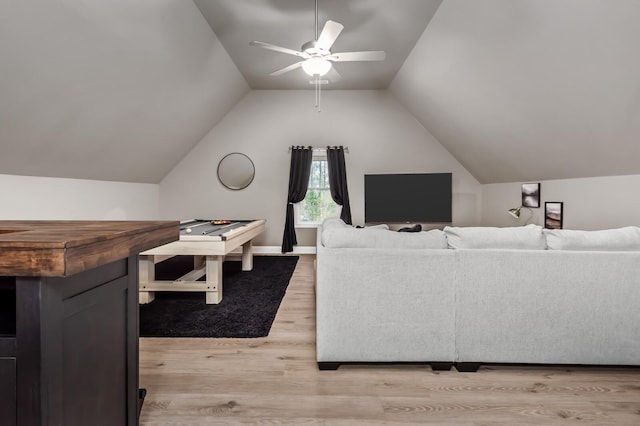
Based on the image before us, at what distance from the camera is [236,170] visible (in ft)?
18.9

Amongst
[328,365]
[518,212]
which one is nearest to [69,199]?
[328,365]

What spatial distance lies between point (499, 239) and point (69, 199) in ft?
14.3

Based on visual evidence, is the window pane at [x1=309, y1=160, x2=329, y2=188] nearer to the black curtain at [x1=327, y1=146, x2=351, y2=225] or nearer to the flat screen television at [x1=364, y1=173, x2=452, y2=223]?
the black curtain at [x1=327, y1=146, x2=351, y2=225]

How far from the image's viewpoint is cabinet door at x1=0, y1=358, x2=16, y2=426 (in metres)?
0.81

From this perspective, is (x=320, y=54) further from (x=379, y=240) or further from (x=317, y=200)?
(x=317, y=200)

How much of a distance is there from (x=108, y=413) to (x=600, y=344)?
2.42 meters

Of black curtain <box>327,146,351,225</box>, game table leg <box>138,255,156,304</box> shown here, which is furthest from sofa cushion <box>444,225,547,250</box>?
black curtain <box>327,146,351,225</box>

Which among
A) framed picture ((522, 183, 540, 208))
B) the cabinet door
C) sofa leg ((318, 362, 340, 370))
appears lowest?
sofa leg ((318, 362, 340, 370))

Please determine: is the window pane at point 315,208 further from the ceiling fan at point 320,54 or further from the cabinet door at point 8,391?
the cabinet door at point 8,391

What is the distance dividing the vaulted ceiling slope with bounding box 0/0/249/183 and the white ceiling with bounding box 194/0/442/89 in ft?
0.75

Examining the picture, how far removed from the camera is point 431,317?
190 centimetres

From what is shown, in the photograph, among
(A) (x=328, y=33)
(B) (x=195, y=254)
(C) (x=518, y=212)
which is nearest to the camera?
(A) (x=328, y=33)

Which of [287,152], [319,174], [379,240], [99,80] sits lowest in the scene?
[379,240]

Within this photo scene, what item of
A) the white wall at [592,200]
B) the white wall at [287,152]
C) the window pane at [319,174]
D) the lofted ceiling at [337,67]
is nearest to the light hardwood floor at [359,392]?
the white wall at [592,200]
